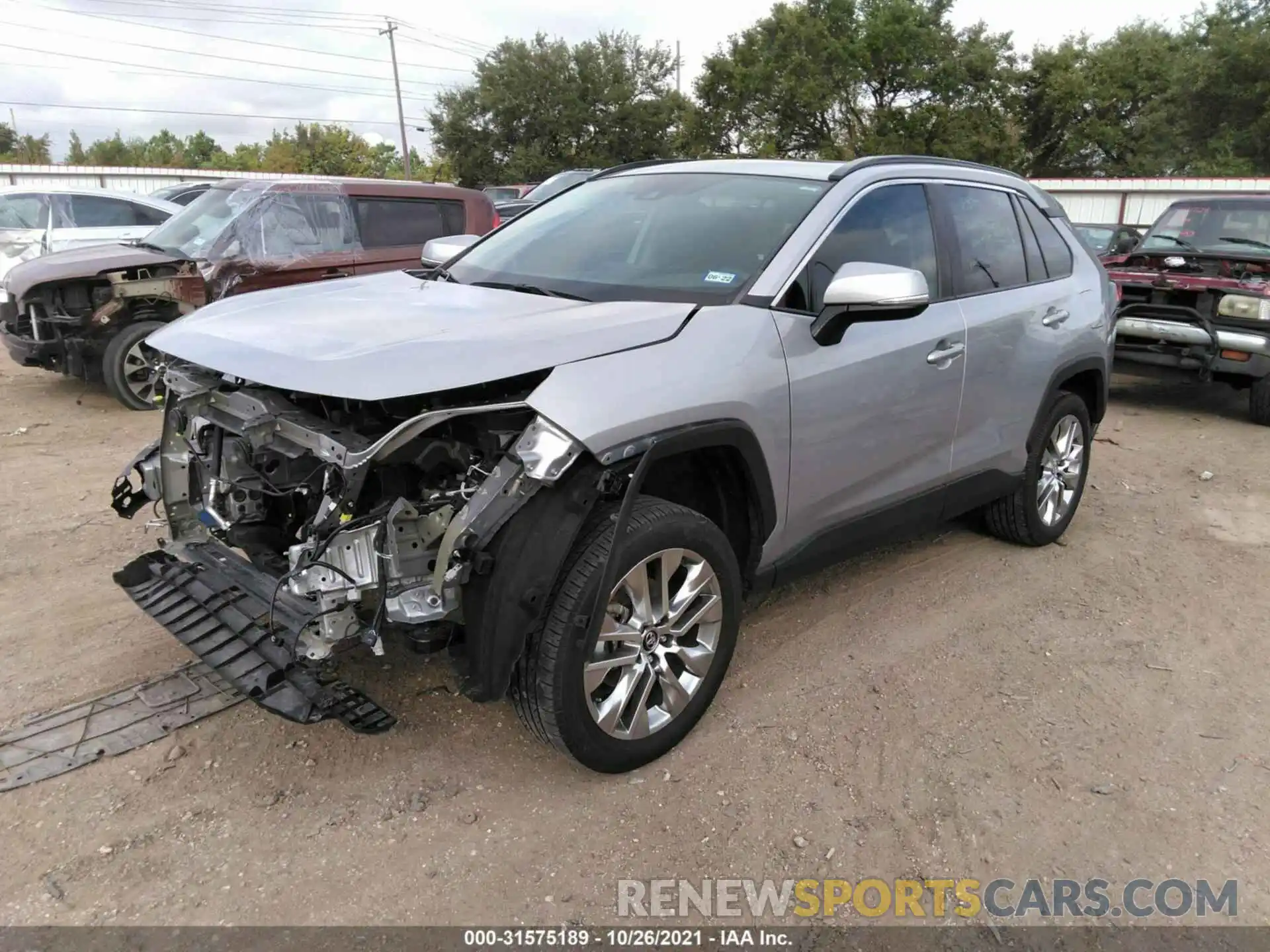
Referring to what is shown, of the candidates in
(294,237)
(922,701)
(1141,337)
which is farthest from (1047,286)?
(294,237)

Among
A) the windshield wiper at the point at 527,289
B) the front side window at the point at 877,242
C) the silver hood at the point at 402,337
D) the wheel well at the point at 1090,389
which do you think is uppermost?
the front side window at the point at 877,242

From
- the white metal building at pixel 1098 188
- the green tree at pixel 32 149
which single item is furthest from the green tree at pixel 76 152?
the white metal building at pixel 1098 188

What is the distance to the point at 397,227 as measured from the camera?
336 inches

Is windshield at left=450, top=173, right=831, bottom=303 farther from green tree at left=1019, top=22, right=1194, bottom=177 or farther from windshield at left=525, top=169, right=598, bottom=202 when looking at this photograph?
green tree at left=1019, top=22, right=1194, bottom=177

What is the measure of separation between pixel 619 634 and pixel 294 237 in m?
6.45

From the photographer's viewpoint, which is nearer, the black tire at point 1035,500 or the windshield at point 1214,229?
the black tire at point 1035,500

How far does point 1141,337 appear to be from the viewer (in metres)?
8.06

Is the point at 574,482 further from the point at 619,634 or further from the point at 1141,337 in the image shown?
the point at 1141,337

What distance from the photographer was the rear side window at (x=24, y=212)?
34.4 feet

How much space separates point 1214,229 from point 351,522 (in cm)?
895

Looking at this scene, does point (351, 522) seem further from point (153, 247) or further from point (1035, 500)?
point (153, 247)

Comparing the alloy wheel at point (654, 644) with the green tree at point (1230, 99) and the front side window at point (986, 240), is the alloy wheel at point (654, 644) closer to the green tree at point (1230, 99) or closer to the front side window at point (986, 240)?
the front side window at point (986, 240)

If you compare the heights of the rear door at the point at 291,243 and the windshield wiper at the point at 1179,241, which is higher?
the rear door at the point at 291,243

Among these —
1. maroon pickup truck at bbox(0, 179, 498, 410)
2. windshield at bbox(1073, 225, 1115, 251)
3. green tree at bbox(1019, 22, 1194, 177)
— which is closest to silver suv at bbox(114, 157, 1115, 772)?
maroon pickup truck at bbox(0, 179, 498, 410)
